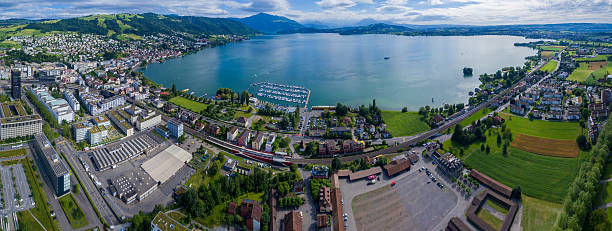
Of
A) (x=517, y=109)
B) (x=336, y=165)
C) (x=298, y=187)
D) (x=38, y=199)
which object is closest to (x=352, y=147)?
(x=336, y=165)

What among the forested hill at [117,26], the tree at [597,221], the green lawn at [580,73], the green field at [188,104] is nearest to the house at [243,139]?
the green field at [188,104]

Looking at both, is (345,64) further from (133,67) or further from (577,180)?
(577,180)

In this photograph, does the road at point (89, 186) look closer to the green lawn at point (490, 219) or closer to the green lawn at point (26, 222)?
the green lawn at point (26, 222)

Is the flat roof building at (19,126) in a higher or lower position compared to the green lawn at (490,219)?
higher

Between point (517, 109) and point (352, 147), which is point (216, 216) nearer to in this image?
point (352, 147)

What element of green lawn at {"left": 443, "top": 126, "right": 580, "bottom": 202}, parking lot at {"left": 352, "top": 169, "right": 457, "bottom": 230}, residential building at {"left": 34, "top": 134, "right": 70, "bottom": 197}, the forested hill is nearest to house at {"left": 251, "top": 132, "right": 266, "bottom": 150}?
parking lot at {"left": 352, "top": 169, "right": 457, "bottom": 230}

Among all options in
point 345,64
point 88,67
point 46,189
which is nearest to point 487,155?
point 46,189

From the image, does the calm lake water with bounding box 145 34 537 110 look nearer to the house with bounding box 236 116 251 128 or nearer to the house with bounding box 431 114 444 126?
the house with bounding box 431 114 444 126
